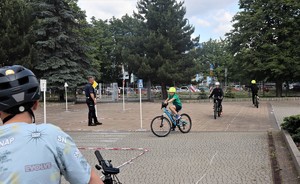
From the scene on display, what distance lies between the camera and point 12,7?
3130 centimetres

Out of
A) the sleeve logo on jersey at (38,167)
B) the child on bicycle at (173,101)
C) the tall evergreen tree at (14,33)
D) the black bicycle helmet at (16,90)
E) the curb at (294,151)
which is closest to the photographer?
the sleeve logo on jersey at (38,167)

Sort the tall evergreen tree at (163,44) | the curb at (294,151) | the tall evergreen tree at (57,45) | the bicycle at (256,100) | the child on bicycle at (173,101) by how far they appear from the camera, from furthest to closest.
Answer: the tall evergreen tree at (163,44) < the tall evergreen tree at (57,45) < the bicycle at (256,100) < the child on bicycle at (173,101) < the curb at (294,151)

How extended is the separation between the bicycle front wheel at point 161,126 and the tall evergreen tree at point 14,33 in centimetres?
2041

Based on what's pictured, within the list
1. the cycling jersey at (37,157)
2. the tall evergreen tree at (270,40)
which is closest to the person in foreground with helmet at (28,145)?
the cycling jersey at (37,157)

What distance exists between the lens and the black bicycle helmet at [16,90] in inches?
75.9

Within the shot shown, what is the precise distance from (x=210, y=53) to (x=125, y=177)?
71691mm

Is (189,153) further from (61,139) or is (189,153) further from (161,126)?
(61,139)

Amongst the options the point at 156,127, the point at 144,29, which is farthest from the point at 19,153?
the point at 144,29

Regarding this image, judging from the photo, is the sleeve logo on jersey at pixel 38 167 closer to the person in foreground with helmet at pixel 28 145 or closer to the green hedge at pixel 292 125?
the person in foreground with helmet at pixel 28 145

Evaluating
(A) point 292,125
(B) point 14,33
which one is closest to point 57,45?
(B) point 14,33

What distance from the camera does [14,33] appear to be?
30.0m

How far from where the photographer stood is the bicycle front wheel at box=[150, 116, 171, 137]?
11797mm

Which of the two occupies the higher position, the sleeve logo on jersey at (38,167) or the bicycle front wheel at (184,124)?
the sleeve logo on jersey at (38,167)

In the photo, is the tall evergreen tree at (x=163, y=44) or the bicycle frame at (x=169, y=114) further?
the tall evergreen tree at (x=163, y=44)
